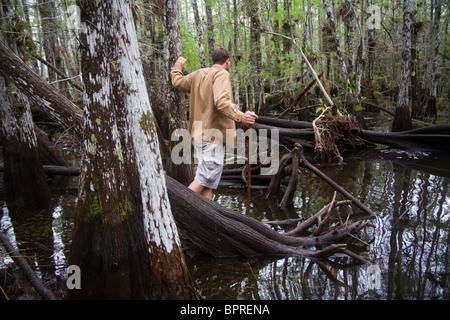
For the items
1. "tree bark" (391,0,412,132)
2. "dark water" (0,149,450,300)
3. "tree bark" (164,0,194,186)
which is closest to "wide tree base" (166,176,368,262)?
"dark water" (0,149,450,300)

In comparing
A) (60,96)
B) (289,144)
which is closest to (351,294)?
(60,96)

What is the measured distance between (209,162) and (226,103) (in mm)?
802

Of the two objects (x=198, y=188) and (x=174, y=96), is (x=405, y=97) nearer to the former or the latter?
(x=174, y=96)

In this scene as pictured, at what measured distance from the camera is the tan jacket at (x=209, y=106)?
379 cm

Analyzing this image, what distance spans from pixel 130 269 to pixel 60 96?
98.1 inches

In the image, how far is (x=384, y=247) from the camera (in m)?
3.62

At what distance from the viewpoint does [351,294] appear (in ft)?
9.25

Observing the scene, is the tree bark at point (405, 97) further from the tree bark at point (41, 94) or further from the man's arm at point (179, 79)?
the tree bark at point (41, 94)

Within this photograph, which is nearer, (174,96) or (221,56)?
(221,56)

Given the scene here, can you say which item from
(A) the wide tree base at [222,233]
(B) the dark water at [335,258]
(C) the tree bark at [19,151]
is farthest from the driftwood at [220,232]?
(C) the tree bark at [19,151]

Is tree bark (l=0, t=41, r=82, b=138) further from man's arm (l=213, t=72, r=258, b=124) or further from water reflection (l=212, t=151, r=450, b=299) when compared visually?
water reflection (l=212, t=151, r=450, b=299)

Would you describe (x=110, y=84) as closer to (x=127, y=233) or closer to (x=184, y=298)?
(x=127, y=233)

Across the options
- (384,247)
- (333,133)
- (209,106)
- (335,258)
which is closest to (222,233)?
(335,258)

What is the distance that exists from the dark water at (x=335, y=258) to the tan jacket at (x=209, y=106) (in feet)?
4.77
